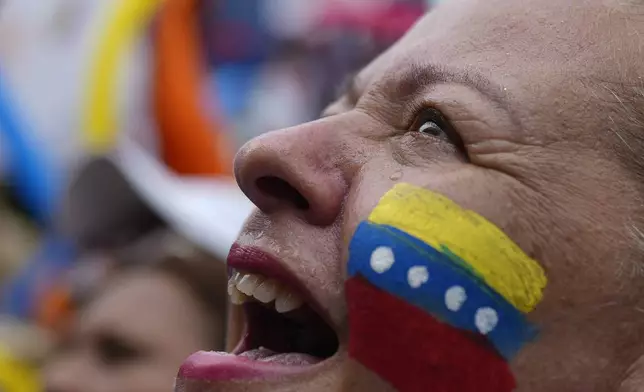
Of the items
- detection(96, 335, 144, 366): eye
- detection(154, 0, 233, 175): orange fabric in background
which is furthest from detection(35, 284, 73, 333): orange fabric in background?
detection(154, 0, 233, 175): orange fabric in background

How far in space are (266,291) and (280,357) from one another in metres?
0.05

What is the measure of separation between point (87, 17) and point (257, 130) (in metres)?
0.60

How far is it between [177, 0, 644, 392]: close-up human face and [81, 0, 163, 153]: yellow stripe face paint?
161 centimetres

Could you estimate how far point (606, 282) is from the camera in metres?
0.66

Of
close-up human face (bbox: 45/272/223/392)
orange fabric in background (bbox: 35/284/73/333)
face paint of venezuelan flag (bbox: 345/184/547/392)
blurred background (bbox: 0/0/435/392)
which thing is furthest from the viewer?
orange fabric in background (bbox: 35/284/73/333)

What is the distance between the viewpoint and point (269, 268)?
690mm

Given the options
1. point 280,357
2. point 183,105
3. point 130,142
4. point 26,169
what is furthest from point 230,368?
point 26,169

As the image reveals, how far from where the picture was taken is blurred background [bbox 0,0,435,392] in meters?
1.49

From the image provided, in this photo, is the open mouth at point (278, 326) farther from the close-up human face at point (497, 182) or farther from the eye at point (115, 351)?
the eye at point (115, 351)

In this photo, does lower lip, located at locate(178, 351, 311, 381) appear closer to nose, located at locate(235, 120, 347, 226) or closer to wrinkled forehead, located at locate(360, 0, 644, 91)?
nose, located at locate(235, 120, 347, 226)

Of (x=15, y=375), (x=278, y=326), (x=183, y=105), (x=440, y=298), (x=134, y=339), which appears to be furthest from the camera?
(x=183, y=105)

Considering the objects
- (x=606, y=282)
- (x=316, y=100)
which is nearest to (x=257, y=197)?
(x=606, y=282)

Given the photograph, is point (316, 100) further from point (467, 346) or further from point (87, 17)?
point (467, 346)

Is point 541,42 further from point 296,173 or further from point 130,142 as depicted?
point 130,142
